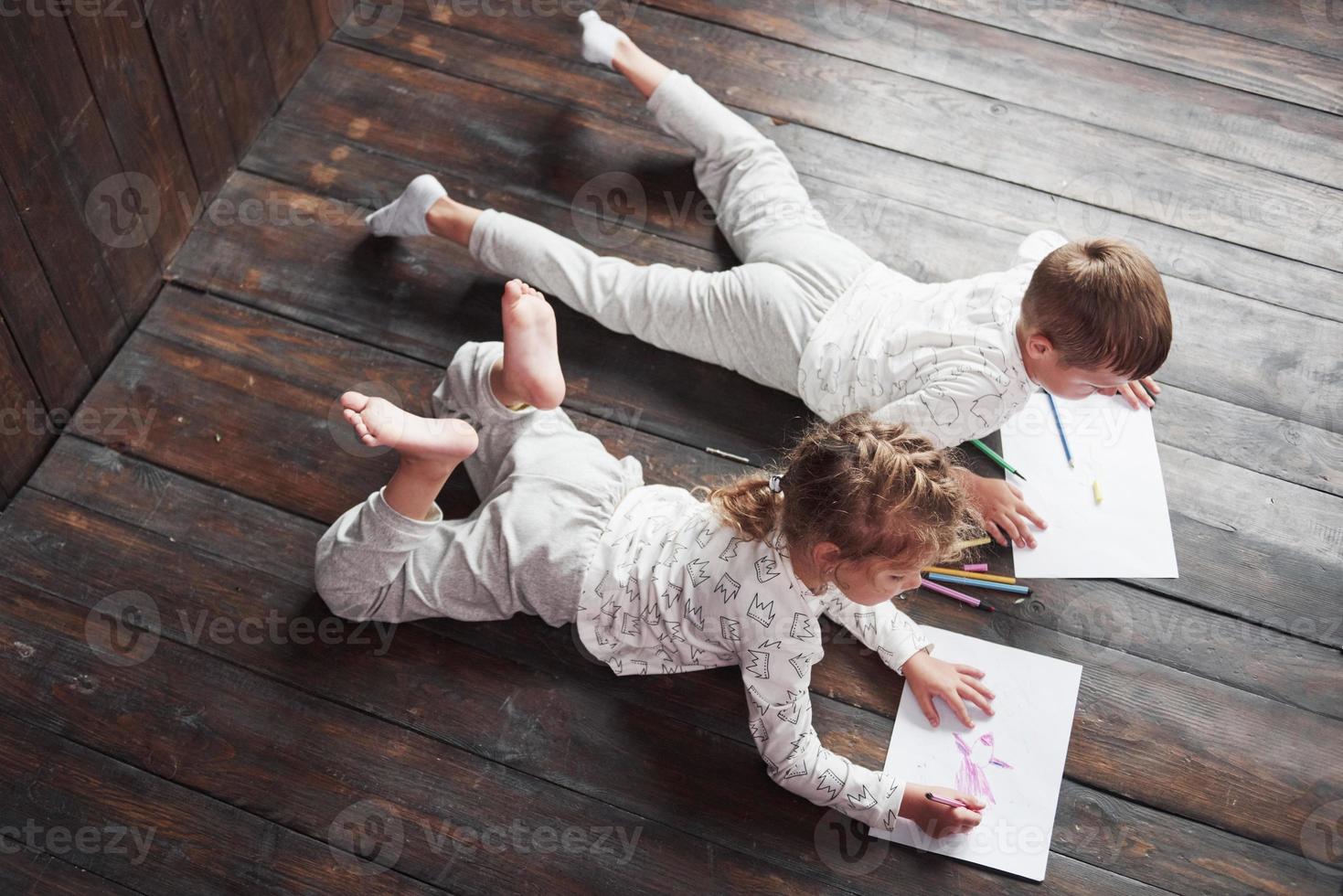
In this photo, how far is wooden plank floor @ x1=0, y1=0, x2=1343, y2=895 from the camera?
4.46 feet

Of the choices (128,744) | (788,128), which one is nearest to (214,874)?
(128,744)

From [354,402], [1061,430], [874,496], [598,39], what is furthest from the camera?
[598,39]

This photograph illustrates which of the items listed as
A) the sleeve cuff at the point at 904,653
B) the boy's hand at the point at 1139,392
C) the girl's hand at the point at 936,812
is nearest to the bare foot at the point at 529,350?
the sleeve cuff at the point at 904,653

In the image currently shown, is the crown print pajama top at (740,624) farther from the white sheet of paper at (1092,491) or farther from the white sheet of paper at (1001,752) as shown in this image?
the white sheet of paper at (1092,491)

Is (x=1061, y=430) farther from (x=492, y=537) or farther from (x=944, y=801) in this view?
(x=492, y=537)

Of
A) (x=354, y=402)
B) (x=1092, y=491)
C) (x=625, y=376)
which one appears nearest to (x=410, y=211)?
(x=625, y=376)

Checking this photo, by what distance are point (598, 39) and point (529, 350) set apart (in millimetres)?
628

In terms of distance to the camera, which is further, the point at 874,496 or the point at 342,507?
the point at 342,507

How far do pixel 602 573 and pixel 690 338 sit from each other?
38 cm

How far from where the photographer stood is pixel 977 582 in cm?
151

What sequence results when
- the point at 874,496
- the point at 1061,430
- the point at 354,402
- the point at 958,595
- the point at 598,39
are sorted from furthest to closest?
the point at 598,39 → the point at 1061,430 → the point at 958,595 → the point at 354,402 → the point at 874,496

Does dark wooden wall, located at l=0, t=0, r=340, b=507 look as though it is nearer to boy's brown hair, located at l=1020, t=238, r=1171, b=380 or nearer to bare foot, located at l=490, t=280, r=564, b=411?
bare foot, located at l=490, t=280, r=564, b=411

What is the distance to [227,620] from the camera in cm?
145

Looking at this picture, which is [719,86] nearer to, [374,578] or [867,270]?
[867,270]
